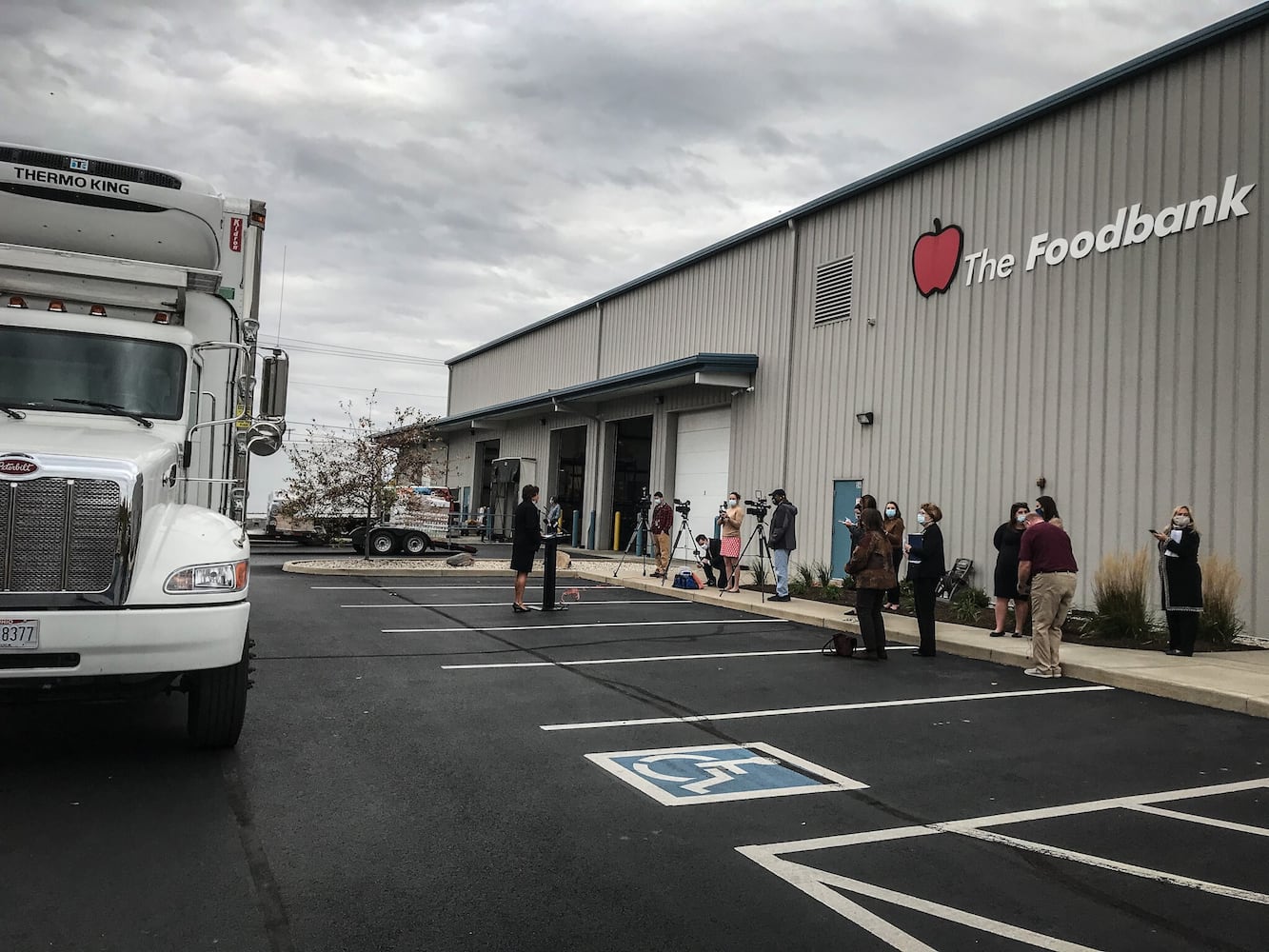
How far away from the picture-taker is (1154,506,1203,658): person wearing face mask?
10828 millimetres

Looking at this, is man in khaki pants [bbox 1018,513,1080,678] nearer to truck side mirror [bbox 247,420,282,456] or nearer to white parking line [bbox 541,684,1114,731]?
white parking line [bbox 541,684,1114,731]

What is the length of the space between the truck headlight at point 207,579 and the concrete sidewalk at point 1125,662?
8.25 meters

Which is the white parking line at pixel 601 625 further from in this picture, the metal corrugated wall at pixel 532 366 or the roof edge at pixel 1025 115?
the metal corrugated wall at pixel 532 366

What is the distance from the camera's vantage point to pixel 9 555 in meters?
5.01

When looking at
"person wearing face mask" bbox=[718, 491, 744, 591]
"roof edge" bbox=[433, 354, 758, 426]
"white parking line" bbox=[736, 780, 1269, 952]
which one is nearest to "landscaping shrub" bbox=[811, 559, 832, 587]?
"person wearing face mask" bbox=[718, 491, 744, 591]

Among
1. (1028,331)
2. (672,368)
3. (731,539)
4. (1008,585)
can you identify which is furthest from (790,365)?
(1008,585)

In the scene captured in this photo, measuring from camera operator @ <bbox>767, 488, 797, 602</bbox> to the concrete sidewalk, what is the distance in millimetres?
813

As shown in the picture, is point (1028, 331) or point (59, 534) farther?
point (1028, 331)

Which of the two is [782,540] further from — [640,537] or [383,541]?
[383,541]

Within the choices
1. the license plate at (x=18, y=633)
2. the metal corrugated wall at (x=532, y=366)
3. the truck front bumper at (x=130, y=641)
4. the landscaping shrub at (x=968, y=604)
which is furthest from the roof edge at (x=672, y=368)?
the license plate at (x=18, y=633)

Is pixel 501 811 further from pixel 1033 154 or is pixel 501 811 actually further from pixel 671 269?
pixel 671 269

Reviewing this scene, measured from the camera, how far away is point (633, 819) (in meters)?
4.94

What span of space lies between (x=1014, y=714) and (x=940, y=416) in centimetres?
965

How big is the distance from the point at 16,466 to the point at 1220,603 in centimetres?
1283
